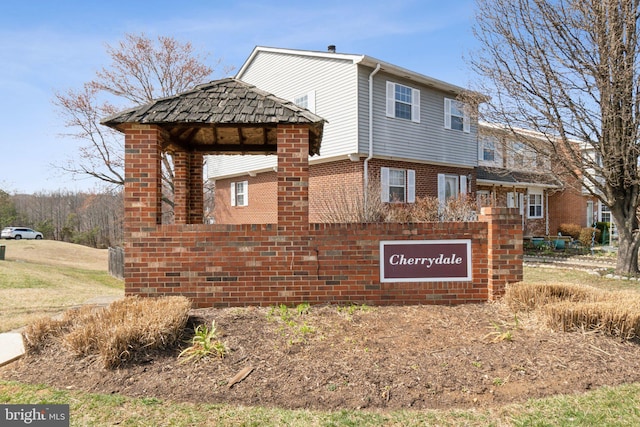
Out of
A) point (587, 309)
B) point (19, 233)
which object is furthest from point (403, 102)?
point (19, 233)

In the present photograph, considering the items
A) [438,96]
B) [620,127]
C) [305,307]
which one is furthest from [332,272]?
[438,96]

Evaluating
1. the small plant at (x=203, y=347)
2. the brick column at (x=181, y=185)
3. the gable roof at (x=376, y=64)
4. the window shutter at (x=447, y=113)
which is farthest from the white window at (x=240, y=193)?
the small plant at (x=203, y=347)

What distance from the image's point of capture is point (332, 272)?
5.82 m

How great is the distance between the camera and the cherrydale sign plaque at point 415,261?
5840 mm

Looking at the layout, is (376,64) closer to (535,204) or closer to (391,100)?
(391,100)

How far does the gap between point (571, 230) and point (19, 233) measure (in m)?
51.3

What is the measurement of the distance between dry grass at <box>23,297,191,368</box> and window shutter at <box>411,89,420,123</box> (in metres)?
13.7

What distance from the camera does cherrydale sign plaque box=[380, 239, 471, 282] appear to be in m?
5.84

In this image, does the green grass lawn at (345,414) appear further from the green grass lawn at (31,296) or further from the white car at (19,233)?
the white car at (19,233)

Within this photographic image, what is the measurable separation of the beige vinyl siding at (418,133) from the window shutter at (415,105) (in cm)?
19

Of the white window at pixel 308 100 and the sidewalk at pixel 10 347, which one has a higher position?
the white window at pixel 308 100

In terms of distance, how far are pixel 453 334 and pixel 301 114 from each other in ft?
11.6

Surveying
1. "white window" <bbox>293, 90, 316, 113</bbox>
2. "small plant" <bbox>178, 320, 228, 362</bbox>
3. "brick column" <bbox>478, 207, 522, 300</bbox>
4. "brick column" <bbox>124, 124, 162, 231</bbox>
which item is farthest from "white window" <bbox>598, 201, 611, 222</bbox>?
"small plant" <bbox>178, 320, 228, 362</bbox>

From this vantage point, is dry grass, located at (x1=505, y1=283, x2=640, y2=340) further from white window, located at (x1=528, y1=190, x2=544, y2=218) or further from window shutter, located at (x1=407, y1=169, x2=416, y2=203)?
white window, located at (x1=528, y1=190, x2=544, y2=218)
